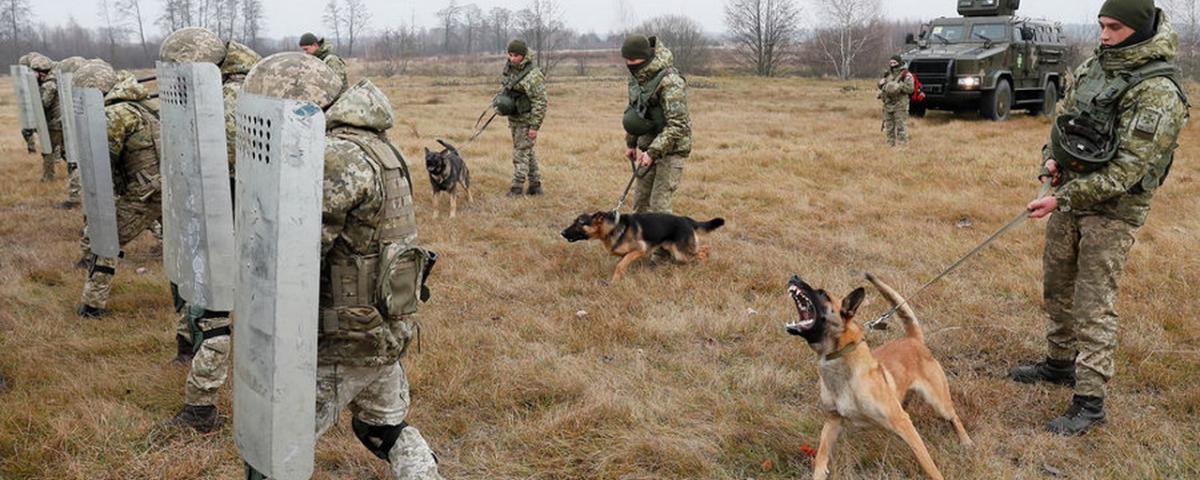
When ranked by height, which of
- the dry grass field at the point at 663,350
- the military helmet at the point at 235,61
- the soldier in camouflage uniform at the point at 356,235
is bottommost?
the dry grass field at the point at 663,350

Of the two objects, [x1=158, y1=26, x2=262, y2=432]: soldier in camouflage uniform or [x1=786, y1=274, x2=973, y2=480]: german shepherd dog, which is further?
[x1=158, y1=26, x2=262, y2=432]: soldier in camouflage uniform

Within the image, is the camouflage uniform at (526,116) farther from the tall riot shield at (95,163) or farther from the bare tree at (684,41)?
the bare tree at (684,41)

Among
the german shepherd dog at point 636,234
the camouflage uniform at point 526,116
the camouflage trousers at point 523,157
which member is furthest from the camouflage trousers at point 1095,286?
the camouflage trousers at point 523,157

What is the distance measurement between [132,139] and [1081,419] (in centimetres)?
496

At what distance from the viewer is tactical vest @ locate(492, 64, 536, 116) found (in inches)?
358

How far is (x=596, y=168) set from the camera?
36.9 ft

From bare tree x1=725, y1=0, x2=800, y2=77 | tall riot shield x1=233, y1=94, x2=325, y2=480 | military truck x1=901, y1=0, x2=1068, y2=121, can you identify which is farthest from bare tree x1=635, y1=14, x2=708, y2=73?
tall riot shield x1=233, y1=94, x2=325, y2=480

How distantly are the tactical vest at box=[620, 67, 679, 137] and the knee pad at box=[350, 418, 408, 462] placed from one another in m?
4.14

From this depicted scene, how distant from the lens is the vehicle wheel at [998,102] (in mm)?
15797

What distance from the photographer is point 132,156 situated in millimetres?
4410

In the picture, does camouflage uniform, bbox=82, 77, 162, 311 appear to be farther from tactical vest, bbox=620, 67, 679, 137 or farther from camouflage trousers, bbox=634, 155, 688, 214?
camouflage trousers, bbox=634, 155, 688, 214

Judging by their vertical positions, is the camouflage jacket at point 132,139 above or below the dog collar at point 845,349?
above

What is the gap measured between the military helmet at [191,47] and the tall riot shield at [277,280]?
7.31ft

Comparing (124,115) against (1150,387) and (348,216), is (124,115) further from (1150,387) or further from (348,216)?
(1150,387)
